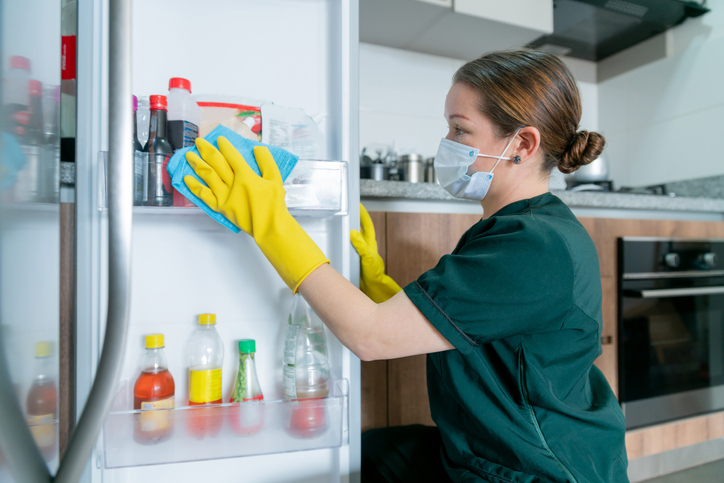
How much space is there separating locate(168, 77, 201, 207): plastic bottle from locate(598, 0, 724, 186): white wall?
2.40 metres

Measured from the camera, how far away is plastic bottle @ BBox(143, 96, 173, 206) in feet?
2.16

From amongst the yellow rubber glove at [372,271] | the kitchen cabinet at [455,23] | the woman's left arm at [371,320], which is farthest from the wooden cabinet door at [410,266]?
the kitchen cabinet at [455,23]

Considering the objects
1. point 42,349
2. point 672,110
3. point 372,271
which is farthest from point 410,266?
point 672,110

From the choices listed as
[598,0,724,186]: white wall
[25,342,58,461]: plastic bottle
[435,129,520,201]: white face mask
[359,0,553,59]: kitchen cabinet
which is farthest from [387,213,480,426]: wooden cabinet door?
[598,0,724,186]: white wall

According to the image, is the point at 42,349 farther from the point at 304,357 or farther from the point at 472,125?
the point at 472,125

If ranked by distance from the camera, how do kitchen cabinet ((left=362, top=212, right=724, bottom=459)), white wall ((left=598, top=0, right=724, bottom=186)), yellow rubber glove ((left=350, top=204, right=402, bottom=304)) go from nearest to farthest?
yellow rubber glove ((left=350, top=204, right=402, bottom=304)) → kitchen cabinet ((left=362, top=212, right=724, bottom=459)) → white wall ((left=598, top=0, right=724, bottom=186))

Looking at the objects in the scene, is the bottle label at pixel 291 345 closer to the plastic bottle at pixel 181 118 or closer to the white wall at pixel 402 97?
the plastic bottle at pixel 181 118

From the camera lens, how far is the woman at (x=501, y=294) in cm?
64

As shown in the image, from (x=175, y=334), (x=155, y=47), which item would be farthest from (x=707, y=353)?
(x=155, y=47)

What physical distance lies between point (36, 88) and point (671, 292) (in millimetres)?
1853

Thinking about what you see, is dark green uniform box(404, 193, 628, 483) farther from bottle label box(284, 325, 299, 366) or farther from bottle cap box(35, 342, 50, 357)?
bottle cap box(35, 342, 50, 357)

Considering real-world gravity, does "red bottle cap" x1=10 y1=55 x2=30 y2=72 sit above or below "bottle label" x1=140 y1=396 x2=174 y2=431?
above

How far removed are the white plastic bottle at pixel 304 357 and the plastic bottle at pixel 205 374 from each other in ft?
0.38

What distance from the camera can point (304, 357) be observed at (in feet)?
2.62
